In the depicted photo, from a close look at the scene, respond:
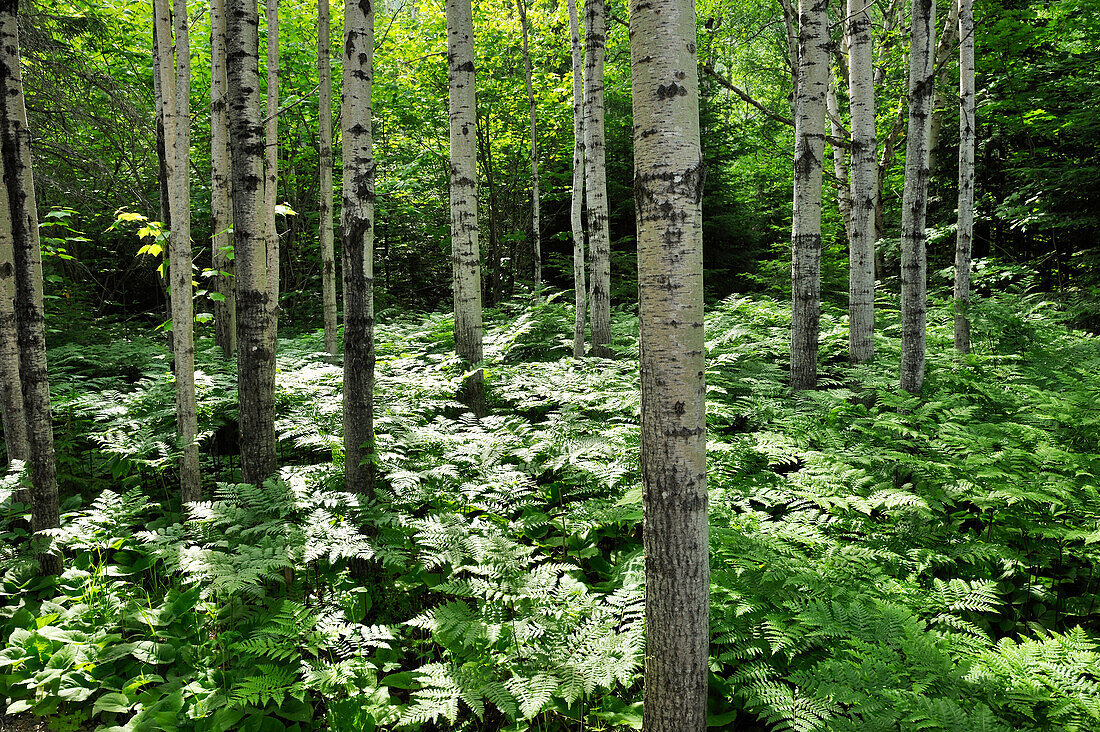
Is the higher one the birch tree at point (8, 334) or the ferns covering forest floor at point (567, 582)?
the birch tree at point (8, 334)

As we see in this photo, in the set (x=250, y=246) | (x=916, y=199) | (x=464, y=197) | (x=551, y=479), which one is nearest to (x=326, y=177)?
(x=464, y=197)

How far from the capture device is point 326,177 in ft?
30.5

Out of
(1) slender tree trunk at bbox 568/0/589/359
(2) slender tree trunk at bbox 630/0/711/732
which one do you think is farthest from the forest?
(1) slender tree trunk at bbox 568/0/589/359

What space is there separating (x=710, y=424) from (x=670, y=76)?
3.89m

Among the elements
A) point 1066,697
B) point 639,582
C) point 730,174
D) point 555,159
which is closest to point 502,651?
point 639,582

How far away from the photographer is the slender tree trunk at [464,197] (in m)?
6.21

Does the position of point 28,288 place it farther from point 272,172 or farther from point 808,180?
point 808,180

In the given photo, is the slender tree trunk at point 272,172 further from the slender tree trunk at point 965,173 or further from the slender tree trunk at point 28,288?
the slender tree trunk at point 965,173

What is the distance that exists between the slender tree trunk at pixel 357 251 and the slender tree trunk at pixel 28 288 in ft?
7.83

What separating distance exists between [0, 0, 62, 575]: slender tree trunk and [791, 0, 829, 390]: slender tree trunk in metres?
6.65

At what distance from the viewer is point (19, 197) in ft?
14.8

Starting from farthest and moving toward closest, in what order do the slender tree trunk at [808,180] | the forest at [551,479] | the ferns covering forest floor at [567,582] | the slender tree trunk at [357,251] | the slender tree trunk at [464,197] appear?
1. the slender tree trunk at [464,197]
2. the slender tree trunk at [808,180]
3. the slender tree trunk at [357,251]
4. the ferns covering forest floor at [567,582]
5. the forest at [551,479]

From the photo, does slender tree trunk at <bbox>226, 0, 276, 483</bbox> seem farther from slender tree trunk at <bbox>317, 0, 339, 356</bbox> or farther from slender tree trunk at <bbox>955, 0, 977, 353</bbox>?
slender tree trunk at <bbox>955, 0, 977, 353</bbox>

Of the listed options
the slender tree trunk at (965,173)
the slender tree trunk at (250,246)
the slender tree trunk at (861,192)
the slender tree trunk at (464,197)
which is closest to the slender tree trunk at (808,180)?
the slender tree trunk at (861,192)
